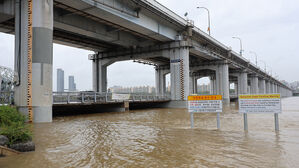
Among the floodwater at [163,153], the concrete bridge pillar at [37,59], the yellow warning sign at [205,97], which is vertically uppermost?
the concrete bridge pillar at [37,59]

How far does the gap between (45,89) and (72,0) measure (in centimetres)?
840

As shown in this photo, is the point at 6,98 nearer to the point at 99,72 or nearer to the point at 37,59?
the point at 37,59

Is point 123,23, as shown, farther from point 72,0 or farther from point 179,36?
point 179,36

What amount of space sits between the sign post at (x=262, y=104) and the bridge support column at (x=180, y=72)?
23173 mm

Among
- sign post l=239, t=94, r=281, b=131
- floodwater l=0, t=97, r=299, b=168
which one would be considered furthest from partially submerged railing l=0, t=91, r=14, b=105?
sign post l=239, t=94, r=281, b=131

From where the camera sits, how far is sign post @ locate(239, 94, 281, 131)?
975 centimetres

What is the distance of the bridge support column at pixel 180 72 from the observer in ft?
111

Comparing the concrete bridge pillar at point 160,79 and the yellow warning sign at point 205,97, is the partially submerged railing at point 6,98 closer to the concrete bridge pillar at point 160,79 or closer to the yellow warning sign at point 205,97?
the yellow warning sign at point 205,97

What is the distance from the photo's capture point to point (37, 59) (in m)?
14.8

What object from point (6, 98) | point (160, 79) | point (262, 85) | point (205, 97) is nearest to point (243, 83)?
point (160, 79)

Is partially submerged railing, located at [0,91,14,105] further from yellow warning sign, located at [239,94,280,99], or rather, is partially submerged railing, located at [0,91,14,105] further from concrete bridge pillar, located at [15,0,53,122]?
yellow warning sign, located at [239,94,280,99]

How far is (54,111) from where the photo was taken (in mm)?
22312

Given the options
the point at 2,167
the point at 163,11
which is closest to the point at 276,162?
the point at 2,167

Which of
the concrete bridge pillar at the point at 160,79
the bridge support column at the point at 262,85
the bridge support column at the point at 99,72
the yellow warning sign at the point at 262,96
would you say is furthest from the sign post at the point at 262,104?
the bridge support column at the point at 262,85
